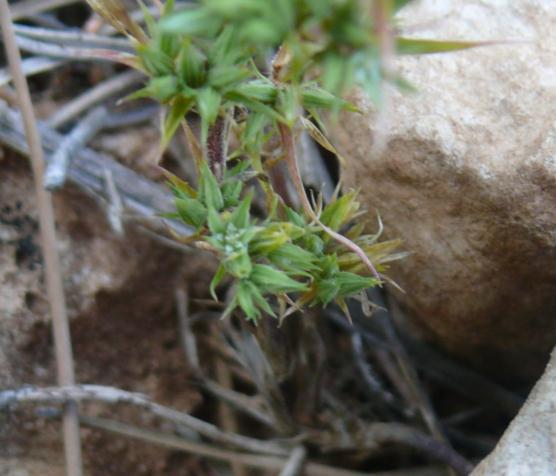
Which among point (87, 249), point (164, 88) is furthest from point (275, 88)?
point (87, 249)

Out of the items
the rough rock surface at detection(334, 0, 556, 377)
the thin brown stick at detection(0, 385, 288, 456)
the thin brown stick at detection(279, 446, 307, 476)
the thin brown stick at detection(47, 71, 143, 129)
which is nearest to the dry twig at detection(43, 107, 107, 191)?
the thin brown stick at detection(47, 71, 143, 129)

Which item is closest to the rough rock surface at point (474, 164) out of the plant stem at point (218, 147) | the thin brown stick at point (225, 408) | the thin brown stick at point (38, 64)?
the plant stem at point (218, 147)

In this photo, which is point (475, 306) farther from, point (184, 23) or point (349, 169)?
point (184, 23)

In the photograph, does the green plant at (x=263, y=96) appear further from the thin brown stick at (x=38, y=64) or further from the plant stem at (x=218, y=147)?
the thin brown stick at (x=38, y=64)

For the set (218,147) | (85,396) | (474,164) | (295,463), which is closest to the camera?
(218,147)

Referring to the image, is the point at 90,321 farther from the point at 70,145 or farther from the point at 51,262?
the point at 70,145

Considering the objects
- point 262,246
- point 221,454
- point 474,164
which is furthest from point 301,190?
point 221,454

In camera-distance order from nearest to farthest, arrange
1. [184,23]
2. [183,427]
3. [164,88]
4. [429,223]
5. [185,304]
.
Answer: [184,23] → [164,88] → [429,223] → [183,427] → [185,304]
